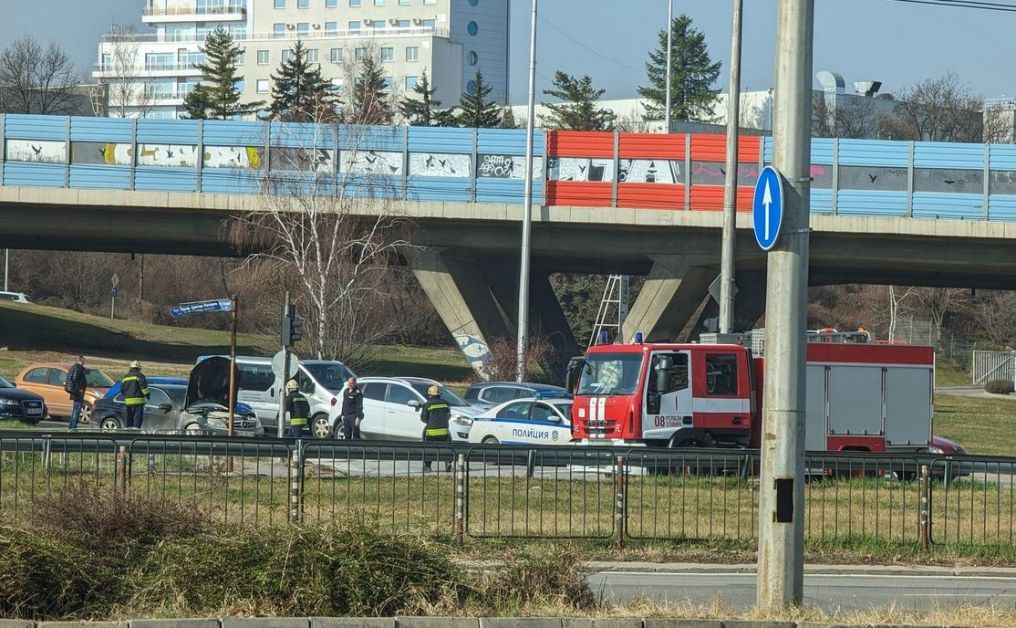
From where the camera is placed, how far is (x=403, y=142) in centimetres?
4719

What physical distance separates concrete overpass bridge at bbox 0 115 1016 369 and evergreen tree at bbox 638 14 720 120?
5243 centimetres

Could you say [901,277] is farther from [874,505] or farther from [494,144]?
[874,505]

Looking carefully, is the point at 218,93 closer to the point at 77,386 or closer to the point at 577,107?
the point at 577,107

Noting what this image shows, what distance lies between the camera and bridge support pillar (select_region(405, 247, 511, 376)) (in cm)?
4934

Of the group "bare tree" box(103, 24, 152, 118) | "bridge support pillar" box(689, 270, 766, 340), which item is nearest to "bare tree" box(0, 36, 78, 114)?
"bare tree" box(103, 24, 152, 118)

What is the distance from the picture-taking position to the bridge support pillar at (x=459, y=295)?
49344 millimetres

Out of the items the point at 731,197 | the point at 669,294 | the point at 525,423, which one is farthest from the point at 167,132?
the point at 731,197

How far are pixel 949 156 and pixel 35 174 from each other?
30.6 m

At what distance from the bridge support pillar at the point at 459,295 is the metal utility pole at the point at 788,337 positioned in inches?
1543

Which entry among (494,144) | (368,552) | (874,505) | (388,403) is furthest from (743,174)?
(368,552)

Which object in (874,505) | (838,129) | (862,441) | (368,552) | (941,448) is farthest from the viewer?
(838,129)

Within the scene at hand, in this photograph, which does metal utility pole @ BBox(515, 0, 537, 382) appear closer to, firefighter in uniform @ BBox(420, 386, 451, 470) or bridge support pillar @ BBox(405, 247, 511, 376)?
bridge support pillar @ BBox(405, 247, 511, 376)

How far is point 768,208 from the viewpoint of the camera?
9.47 metres

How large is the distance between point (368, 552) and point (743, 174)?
123ft
